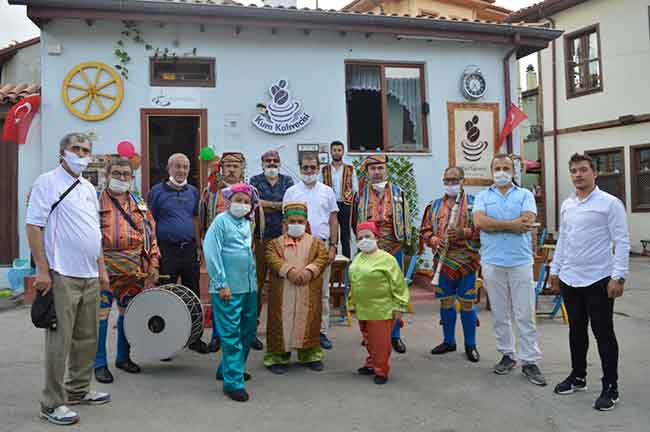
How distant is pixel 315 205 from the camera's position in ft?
20.7

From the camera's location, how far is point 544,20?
19578 millimetres

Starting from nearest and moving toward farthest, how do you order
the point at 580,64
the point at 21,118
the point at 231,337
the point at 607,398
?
the point at 607,398, the point at 231,337, the point at 21,118, the point at 580,64

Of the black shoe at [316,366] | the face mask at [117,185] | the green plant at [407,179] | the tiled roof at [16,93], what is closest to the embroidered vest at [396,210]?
the black shoe at [316,366]

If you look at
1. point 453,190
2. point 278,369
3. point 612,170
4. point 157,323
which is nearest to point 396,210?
point 453,190

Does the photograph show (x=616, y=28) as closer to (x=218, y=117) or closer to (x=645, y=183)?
(x=645, y=183)

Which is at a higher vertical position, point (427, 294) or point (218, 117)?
point (218, 117)

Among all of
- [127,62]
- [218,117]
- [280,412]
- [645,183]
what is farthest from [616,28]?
[280,412]

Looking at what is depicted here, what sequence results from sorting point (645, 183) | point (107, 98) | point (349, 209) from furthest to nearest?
point (645, 183) < point (107, 98) < point (349, 209)

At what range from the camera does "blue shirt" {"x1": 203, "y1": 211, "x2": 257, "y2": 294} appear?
482 centimetres

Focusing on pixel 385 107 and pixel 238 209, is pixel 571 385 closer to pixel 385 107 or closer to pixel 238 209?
pixel 238 209

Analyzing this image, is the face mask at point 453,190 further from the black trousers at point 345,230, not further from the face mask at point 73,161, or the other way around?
the face mask at point 73,161

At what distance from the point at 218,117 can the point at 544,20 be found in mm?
14180

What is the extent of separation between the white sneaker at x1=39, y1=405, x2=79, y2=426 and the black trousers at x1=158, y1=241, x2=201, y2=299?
194cm

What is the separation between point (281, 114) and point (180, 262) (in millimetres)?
4633
